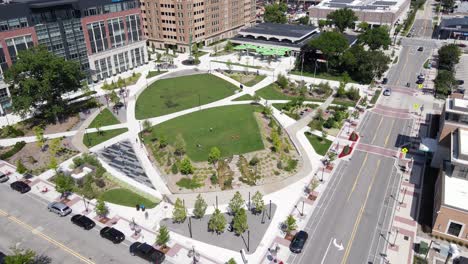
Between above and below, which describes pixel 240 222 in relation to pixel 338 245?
above

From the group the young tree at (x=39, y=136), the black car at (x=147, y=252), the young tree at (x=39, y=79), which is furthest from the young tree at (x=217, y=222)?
the young tree at (x=39, y=79)

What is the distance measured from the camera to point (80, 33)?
4146 inches

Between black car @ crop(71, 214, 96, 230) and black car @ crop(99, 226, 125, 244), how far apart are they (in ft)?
9.12

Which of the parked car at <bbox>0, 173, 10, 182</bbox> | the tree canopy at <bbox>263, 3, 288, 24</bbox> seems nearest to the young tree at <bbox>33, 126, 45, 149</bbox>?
the parked car at <bbox>0, 173, 10, 182</bbox>

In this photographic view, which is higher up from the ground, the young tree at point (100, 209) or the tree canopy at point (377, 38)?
the tree canopy at point (377, 38)

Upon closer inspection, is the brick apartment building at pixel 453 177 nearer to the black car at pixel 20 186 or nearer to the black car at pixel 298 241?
the black car at pixel 298 241

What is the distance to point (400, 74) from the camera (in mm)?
124625

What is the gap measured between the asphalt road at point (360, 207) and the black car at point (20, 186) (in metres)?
49.0

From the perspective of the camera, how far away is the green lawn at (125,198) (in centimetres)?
5978

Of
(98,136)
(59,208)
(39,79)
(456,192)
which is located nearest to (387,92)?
(456,192)

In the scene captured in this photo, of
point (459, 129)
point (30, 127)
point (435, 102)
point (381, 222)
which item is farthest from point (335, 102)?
point (30, 127)

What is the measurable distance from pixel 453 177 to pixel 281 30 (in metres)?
110

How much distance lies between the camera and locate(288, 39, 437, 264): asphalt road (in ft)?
166

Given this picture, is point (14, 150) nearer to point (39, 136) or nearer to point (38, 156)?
point (38, 156)
